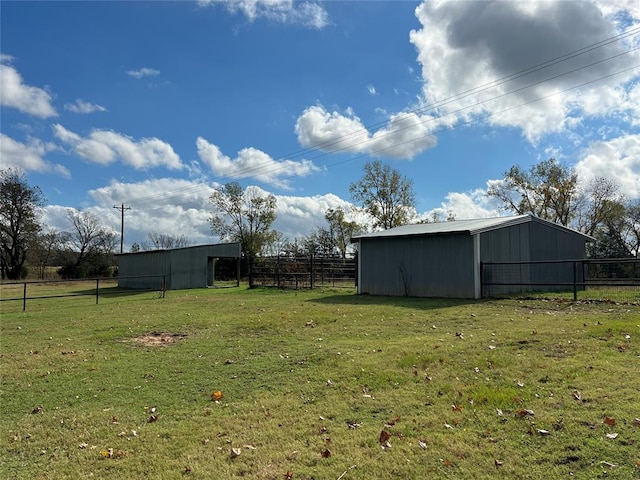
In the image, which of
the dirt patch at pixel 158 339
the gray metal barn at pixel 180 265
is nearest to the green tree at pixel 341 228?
the gray metal barn at pixel 180 265

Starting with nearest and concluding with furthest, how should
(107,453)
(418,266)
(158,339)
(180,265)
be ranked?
1. (107,453)
2. (158,339)
3. (418,266)
4. (180,265)

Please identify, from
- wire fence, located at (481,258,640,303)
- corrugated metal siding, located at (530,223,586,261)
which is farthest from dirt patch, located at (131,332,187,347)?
corrugated metal siding, located at (530,223,586,261)

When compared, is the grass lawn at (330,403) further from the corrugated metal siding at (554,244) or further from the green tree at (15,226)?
the green tree at (15,226)

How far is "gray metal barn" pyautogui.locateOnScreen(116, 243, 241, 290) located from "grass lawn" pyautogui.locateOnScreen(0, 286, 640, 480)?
18.4m

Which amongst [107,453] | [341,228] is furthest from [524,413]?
[341,228]

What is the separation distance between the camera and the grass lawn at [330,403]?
10.7ft

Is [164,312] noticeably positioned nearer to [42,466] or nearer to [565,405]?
[42,466]

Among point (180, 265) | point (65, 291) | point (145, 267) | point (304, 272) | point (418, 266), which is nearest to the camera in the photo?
point (418, 266)

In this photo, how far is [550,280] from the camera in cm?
1836

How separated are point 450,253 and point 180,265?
1725cm

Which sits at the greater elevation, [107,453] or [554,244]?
[554,244]

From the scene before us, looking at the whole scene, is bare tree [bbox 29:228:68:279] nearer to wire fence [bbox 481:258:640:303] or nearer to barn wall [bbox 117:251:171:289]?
barn wall [bbox 117:251:171:289]

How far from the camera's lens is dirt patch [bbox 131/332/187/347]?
8.11 m

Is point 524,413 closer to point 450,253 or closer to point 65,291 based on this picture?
point 450,253
